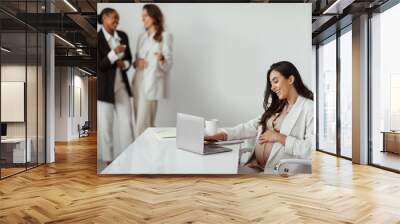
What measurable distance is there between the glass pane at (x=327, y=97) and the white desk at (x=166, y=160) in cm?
436

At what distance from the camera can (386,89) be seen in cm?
719

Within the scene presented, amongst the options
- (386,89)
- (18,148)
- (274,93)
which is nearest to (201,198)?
(274,93)

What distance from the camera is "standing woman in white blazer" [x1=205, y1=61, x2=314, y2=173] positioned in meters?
6.21

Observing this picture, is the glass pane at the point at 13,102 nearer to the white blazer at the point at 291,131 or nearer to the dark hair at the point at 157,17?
the dark hair at the point at 157,17

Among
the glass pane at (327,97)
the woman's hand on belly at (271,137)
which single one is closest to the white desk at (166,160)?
the woman's hand on belly at (271,137)

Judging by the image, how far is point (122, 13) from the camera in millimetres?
6242

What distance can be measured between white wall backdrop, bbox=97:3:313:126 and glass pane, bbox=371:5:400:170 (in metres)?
1.86

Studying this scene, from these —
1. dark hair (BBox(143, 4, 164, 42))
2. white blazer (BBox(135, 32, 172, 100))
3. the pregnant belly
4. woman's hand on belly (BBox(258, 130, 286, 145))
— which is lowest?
the pregnant belly

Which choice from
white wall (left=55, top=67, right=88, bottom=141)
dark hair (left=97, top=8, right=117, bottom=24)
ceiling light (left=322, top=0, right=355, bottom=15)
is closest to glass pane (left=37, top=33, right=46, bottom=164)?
dark hair (left=97, top=8, right=117, bottom=24)

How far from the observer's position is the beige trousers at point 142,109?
20.4 ft

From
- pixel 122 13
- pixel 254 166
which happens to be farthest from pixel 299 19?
pixel 122 13

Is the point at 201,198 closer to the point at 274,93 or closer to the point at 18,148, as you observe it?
the point at 274,93

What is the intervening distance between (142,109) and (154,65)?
748mm

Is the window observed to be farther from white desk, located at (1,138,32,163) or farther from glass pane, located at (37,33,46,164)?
white desk, located at (1,138,32,163)
